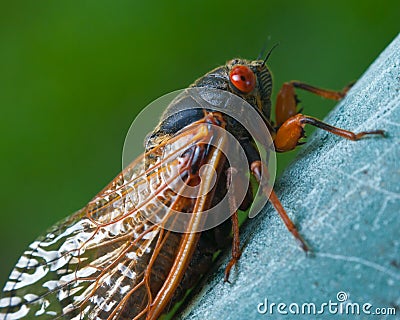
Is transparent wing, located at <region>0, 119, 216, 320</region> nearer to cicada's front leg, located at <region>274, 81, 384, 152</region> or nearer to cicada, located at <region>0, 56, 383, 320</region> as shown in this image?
cicada, located at <region>0, 56, 383, 320</region>

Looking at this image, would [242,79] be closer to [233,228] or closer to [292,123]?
[292,123]

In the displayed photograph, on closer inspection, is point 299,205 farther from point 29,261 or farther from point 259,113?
point 29,261

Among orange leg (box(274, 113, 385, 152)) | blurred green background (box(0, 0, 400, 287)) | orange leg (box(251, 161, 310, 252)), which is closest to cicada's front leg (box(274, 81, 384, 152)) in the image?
orange leg (box(274, 113, 385, 152))

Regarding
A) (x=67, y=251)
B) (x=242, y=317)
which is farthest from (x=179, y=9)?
(x=242, y=317)

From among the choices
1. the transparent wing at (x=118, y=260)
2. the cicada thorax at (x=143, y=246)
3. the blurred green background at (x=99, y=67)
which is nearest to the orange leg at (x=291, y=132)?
the cicada thorax at (x=143, y=246)

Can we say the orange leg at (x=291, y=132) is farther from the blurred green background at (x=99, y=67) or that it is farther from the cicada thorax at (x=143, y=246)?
the blurred green background at (x=99, y=67)

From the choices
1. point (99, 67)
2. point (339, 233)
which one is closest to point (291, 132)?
point (339, 233)
